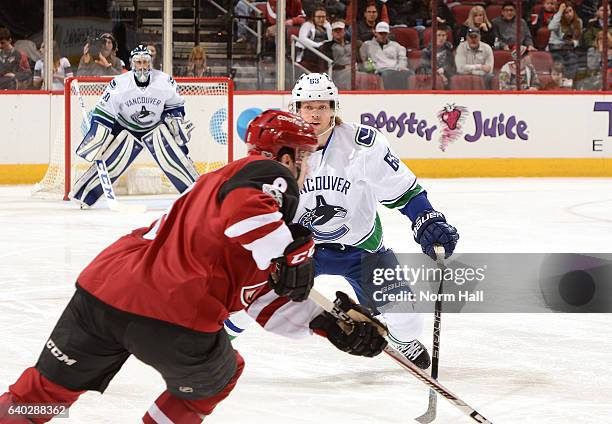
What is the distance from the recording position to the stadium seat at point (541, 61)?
418 inches

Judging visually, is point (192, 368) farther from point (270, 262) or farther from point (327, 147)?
point (327, 147)

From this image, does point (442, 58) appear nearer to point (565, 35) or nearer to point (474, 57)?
point (474, 57)

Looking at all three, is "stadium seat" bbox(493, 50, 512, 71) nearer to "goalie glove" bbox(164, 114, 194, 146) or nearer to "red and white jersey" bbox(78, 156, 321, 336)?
"goalie glove" bbox(164, 114, 194, 146)

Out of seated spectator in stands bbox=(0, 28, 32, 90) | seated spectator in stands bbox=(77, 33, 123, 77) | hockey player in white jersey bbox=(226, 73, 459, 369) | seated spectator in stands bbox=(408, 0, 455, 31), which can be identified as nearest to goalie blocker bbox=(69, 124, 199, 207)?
seated spectator in stands bbox=(77, 33, 123, 77)

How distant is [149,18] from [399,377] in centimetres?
683

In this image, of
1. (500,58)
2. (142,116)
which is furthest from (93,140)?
Answer: (500,58)

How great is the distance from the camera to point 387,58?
1029 centimetres

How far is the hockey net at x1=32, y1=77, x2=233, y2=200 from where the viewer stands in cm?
841

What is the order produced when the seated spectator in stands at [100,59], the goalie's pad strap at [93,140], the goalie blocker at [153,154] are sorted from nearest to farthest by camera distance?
the goalie's pad strap at [93,140] → the goalie blocker at [153,154] → the seated spectator in stands at [100,59]

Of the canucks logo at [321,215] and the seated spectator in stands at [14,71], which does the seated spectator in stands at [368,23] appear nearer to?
the seated spectator in stands at [14,71]

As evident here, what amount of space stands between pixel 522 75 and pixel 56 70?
13.7 feet

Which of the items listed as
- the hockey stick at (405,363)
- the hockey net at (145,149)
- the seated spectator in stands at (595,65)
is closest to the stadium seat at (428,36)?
the seated spectator in stands at (595,65)

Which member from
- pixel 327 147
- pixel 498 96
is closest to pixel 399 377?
pixel 327 147

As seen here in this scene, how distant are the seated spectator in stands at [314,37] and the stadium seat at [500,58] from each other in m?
1.52
